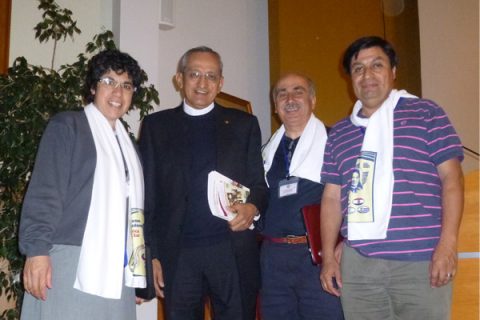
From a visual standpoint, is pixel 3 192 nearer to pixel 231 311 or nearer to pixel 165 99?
pixel 231 311

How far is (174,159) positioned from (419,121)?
109 centimetres

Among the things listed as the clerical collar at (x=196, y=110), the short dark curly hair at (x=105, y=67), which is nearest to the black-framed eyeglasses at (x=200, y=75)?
the clerical collar at (x=196, y=110)

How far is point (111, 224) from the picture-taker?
1.74m

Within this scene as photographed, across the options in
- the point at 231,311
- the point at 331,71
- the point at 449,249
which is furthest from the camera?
the point at 331,71

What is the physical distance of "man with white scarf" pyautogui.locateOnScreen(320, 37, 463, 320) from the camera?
171 centimetres

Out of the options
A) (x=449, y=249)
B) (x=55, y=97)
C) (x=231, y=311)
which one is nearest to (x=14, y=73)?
(x=55, y=97)

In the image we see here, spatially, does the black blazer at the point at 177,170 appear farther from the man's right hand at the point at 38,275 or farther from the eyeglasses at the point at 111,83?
the man's right hand at the point at 38,275

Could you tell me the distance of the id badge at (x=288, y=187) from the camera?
236 cm

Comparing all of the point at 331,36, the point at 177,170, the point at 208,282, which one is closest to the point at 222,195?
the point at 177,170

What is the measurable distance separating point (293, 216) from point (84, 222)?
3.31 ft

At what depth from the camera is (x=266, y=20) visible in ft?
Answer: 17.3

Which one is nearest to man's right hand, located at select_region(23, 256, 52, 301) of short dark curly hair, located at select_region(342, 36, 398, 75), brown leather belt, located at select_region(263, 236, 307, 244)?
brown leather belt, located at select_region(263, 236, 307, 244)

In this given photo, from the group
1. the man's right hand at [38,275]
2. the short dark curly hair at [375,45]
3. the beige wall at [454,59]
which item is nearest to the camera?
the man's right hand at [38,275]

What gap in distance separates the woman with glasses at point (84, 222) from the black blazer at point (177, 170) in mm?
256
